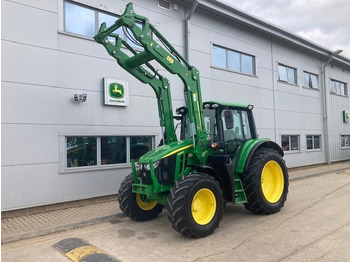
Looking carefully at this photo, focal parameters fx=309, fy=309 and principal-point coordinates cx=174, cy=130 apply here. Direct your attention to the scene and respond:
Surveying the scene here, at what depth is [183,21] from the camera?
1027 cm

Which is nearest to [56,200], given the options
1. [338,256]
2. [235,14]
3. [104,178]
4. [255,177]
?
[104,178]

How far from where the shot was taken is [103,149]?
8.24 m

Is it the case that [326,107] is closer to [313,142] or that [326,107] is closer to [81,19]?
[313,142]

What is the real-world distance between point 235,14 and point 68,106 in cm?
734

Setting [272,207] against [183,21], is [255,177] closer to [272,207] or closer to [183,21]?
[272,207]

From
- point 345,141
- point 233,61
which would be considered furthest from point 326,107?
point 233,61

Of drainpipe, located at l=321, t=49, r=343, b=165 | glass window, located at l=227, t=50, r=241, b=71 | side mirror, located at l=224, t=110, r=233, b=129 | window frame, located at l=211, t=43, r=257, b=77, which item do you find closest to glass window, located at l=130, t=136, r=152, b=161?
side mirror, located at l=224, t=110, r=233, b=129

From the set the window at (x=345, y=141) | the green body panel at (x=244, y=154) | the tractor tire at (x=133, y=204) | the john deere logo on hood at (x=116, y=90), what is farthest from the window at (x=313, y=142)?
the tractor tire at (x=133, y=204)

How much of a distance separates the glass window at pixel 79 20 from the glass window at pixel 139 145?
3130mm

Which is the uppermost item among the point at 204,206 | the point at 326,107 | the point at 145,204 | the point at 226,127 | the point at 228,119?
the point at 326,107

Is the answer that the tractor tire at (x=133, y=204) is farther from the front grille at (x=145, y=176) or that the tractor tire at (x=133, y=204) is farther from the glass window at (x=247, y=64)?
the glass window at (x=247, y=64)

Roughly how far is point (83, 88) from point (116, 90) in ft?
2.98

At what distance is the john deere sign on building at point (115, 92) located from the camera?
820 cm

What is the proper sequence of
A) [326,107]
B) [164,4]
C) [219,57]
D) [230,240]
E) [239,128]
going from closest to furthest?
[230,240] < [239,128] < [164,4] < [219,57] < [326,107]
